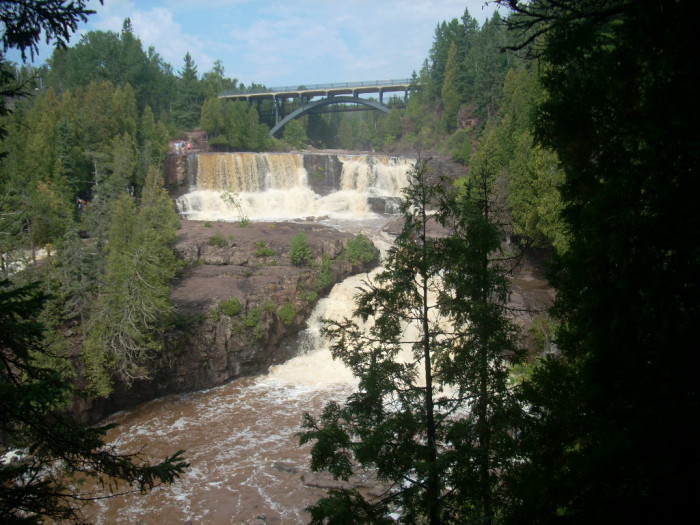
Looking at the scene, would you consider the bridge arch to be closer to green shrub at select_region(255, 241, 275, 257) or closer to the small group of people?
the small group of people

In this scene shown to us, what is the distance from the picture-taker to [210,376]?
67.4 feet

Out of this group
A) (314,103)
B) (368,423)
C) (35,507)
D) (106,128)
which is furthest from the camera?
(314,103)

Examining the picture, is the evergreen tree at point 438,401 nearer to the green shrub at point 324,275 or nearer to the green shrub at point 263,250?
the green shrub at point 324,275

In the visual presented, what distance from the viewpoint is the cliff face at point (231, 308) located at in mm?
19703

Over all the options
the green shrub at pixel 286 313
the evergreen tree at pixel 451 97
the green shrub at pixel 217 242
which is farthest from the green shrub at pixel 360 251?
the evergreen tree at pixel 451 97

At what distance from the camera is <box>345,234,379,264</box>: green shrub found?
2745 cm

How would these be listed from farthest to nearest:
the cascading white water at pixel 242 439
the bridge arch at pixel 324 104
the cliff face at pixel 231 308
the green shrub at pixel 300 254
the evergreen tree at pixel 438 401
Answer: the bridge arch at pixel 324 104, the green shrub at pixel 300 254, the cliff face at pixel 231 308, the cascading white water at pixel 242 439, the evergreen tree at pixel 438 401

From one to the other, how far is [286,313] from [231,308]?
238cm

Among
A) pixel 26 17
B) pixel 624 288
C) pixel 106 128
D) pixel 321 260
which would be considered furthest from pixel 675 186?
pixel 106 128

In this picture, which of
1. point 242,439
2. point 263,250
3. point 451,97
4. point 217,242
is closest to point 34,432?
point 242,439

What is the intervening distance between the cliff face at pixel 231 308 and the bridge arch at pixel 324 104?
41420 millimetres

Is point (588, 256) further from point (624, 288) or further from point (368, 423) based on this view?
point (368, 423)

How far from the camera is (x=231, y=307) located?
21500mm

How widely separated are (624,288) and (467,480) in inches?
147
